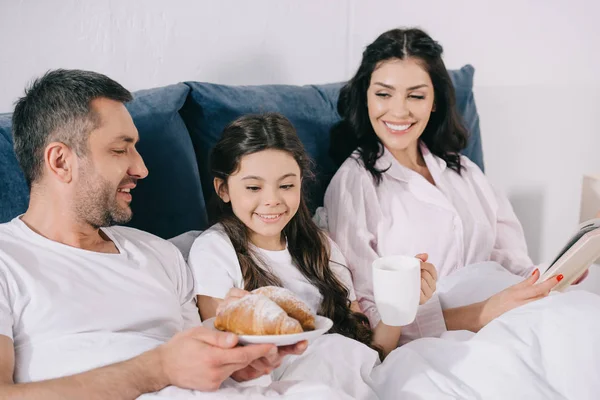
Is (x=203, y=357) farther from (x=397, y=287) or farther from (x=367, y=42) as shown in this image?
(x=367, y=42)

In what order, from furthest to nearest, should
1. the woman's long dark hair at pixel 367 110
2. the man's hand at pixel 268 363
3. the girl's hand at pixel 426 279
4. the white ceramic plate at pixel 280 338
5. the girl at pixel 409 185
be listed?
the woman's long dark hair at pixel 367 110
the girl at pixel 409 185
the girl's hand at pixel 426 279
the man's hand at pixel 268 363
the white ceramic plate at pixel 280 338

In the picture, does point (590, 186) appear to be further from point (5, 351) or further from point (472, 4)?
point (5, 351)

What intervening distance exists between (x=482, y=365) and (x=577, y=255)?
438mm

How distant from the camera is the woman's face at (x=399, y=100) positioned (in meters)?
1.87

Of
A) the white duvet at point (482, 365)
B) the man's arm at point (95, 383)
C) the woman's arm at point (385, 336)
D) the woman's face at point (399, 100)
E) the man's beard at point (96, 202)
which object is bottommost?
the woman's arm at point (385, 336)

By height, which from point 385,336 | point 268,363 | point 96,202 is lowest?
point 385,336

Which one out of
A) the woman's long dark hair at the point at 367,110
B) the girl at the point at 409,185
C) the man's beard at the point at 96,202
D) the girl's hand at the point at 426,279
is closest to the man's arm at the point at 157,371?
the man's beard at the point at 96,202

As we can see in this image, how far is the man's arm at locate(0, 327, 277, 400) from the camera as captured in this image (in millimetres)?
1022

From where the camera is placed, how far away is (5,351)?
3.45 feet

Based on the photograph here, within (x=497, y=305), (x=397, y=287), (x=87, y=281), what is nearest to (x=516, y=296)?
(x=497, y=305)

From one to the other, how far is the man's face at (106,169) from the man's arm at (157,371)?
30 cm

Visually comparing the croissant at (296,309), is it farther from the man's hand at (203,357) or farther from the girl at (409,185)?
the girl at (409,185)

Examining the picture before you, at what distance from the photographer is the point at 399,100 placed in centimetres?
186

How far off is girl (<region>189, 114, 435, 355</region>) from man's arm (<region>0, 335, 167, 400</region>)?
1.24ft
